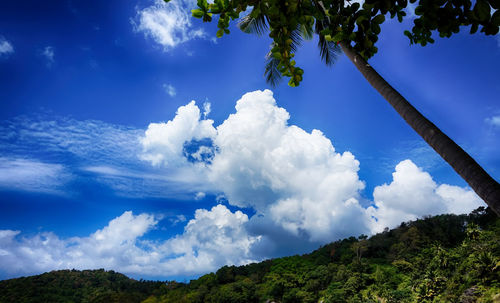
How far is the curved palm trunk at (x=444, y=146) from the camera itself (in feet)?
4.73

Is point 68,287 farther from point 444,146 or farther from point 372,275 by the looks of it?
point 444,146

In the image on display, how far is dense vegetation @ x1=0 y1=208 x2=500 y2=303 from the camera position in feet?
41.8

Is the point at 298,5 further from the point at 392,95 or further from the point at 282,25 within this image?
the point at 392,95

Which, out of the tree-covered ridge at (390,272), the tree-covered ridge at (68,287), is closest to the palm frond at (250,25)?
the tree-covered ridge at (390,272)

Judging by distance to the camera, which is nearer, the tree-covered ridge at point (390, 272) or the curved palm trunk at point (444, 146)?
the curved palm trunk at point (444, 146)

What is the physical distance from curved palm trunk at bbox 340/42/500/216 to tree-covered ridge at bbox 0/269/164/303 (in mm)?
42394

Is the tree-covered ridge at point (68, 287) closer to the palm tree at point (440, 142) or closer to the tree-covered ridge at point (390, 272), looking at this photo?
the tree-covered ridge at point (390, 272)

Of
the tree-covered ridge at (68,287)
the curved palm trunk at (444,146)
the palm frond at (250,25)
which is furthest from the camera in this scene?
the tree-covered ridge at (68,287)

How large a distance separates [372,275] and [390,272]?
4.62ft

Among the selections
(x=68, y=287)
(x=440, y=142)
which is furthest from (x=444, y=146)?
(x=68, y=287)

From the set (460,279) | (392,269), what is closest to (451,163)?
(460,279)

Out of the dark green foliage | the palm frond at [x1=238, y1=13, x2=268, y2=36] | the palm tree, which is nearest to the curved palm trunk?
the palm tree

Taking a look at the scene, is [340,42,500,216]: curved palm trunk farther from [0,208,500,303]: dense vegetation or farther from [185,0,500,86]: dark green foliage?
[0,208,500,303]: dense vegetation

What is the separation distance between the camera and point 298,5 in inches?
73.0
